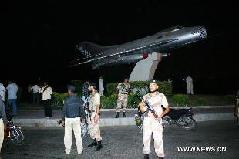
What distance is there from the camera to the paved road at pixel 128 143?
11.1 metres

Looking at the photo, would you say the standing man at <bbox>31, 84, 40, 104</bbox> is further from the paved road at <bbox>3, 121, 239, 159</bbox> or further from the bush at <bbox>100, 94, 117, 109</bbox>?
the paved road at <bbox>3, 121, 239, 159</bbox>

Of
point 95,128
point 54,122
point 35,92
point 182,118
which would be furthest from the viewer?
point 35,92

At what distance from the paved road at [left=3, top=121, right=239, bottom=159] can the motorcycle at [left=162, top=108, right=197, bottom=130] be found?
303 millimetres

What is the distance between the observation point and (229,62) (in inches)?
1966

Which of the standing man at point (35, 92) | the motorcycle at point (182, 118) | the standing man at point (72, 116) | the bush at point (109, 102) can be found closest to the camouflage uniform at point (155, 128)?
the standing man at point (72, 116)

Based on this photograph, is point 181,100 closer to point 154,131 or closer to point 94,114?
point 94,114

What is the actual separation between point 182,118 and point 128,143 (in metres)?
4.45

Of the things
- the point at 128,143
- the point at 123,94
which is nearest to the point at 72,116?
the point at 128,143

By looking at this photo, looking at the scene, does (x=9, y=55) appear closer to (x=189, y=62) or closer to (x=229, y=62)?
(x=189, y=62)

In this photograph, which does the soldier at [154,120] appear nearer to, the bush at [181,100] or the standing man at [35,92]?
the bush at [181,100]

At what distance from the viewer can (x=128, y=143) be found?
13.3 m

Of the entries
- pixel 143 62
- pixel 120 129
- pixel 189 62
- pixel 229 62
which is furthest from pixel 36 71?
pixel 120 129

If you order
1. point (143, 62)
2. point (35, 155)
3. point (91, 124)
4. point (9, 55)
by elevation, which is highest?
point (9, 55)

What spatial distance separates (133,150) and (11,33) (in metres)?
45.4
